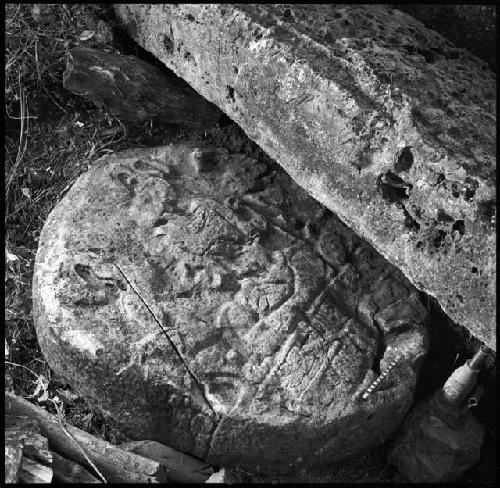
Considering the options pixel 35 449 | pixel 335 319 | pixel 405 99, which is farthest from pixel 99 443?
pixel 405 99

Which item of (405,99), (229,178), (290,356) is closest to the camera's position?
(405,99)

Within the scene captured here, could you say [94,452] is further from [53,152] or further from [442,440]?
[53,152]

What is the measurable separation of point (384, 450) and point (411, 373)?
41cm

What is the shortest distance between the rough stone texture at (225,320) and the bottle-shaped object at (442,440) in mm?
125

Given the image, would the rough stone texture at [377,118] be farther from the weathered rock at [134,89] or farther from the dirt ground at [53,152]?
the dirt ground at [53,152]

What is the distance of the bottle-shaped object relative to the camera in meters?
3.27

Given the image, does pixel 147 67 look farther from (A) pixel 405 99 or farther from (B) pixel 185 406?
(B) pixel 185 406

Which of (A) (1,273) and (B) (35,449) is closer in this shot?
(B) (35,449)

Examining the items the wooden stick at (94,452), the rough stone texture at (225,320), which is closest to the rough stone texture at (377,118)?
the rough stone texture at (225,320)

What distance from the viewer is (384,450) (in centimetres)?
344

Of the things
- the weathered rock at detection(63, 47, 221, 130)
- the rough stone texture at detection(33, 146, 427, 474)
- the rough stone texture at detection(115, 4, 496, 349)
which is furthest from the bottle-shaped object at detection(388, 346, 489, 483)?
the weathered rock at detection(63, 47, 221, 130)

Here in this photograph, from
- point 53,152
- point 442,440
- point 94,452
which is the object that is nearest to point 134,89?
point 53,152

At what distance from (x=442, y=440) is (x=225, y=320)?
1055 millimetres

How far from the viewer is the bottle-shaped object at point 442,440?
3270mm
